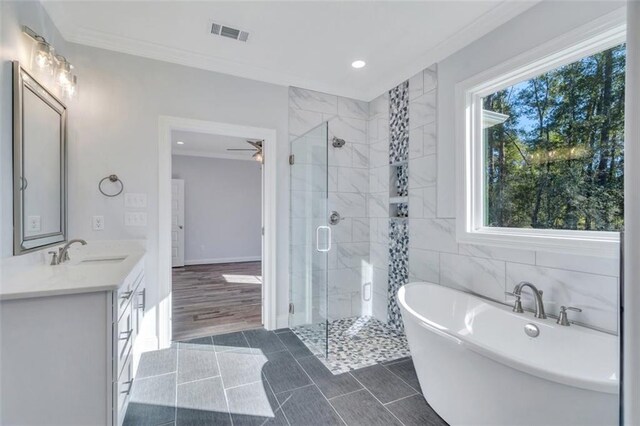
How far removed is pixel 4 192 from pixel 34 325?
0.75 meters

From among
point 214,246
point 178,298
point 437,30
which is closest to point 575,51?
point 437,30

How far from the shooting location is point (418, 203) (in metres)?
2.97

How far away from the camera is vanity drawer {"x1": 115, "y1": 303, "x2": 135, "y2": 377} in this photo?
1.50 m

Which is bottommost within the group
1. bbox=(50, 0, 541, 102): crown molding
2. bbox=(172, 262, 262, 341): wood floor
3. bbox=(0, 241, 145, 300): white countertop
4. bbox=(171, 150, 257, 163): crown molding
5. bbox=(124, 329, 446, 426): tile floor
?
bbox=(124, 329, 446, 426): tile floor

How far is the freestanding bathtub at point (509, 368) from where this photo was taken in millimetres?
1246

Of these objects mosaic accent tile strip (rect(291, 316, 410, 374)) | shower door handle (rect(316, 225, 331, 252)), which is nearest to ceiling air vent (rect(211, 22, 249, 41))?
shower door handle (rect(316, 225, 331, 252))

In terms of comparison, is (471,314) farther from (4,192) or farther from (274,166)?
(4,192)

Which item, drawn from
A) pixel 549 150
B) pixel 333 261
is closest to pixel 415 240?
pixel 333 261

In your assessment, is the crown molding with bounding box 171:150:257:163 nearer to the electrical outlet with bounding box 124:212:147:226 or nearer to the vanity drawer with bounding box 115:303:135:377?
the electrical outlet with bounding box 124:212:147:226

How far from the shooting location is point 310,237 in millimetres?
3082

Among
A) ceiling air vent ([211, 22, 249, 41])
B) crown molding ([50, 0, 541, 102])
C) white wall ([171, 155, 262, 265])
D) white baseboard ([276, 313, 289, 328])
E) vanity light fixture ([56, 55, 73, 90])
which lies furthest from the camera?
white wall ([171, 155, 262, 265])

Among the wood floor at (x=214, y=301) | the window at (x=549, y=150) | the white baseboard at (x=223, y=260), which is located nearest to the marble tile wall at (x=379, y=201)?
the window at (x=549, y=150)

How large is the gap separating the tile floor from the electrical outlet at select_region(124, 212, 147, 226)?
44.2 inches

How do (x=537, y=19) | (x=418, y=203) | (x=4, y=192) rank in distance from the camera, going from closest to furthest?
(x=4, y=192)
(x=537, y=19)
(x=418, y=203)
